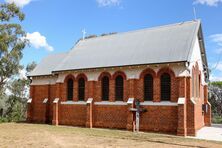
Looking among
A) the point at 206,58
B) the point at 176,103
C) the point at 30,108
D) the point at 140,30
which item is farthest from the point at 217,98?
the point at 30,108

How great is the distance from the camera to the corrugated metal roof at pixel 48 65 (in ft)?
99.2

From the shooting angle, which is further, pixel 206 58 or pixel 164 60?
pixel 206 58

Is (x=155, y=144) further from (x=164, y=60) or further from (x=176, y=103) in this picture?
(x=164, y=60)

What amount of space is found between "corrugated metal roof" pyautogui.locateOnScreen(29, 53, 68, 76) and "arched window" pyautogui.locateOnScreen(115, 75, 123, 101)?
29.6 feet

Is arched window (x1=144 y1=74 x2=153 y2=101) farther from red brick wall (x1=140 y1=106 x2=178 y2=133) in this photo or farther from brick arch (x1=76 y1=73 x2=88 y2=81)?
brick arch (x1=76 y1=73 x2=88 y2=81)

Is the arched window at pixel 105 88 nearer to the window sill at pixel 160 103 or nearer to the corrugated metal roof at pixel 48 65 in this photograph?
the window sill at pixel 160 103

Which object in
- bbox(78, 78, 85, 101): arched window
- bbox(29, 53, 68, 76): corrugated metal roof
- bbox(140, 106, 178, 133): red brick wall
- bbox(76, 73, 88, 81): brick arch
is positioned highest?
bbox(29, 53, 68, 76): corrugated metal roof

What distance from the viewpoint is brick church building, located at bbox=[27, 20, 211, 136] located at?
2064cm

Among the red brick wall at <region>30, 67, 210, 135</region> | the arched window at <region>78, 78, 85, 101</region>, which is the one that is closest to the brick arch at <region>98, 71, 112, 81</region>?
the red brick wall at <region>30, 67, 210, 135</region>

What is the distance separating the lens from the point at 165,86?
2130cm

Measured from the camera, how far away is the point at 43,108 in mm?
29375

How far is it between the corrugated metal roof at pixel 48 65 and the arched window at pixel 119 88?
9008 millimetres

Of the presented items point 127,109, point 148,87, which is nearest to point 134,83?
point 148,87

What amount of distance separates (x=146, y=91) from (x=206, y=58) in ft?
29.7
